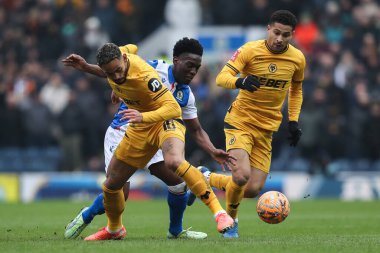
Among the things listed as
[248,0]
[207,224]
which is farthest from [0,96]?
[207,224]

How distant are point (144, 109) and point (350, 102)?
12.2 metres

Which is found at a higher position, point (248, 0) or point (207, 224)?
point (248, 0)

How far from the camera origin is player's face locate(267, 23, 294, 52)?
1201 cm

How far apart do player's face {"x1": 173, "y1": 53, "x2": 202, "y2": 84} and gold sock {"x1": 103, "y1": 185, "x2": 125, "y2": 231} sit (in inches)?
57.9

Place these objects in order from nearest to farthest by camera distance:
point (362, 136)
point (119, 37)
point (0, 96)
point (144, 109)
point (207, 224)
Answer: point (144, 109)
point (207, 224)
point (362, 136)
point (0, 96)
point (119, 37)

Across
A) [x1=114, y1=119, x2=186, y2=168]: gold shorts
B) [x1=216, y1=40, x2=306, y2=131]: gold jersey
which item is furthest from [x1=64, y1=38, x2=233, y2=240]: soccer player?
[x1=216, y1=40, x2=306, y2=131]: gold jersey

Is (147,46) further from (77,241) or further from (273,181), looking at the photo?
(77,241)

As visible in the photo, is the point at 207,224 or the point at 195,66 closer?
the point at 195,66

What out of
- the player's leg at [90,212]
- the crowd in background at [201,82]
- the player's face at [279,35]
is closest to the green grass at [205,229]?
the player's leg at [90,212]

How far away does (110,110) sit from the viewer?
22.9m

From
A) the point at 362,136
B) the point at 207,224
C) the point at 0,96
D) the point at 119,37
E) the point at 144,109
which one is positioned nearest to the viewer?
the point at 144,109

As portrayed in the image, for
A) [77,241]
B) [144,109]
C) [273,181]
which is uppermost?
[144,109]

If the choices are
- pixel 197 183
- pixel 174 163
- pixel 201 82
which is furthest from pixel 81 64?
pixel 201 82

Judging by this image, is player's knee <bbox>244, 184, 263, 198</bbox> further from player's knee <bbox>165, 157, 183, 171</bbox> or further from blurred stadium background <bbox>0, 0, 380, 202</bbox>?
blurred stadium background <bbox>0, 0, 380, 202</bbox>
